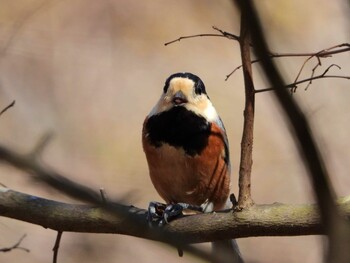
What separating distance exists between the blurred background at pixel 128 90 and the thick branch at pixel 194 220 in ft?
7.44

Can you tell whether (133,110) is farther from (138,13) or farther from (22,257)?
(22,257)

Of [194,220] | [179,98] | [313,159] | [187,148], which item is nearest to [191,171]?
[187,148]

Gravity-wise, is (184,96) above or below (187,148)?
above

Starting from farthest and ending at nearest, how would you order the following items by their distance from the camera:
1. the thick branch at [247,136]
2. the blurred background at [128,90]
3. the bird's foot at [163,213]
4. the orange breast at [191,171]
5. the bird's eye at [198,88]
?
the blurred background at [128,90] → the bird's eye at [198,88] → the orange breast at [191,171] → the bird's foot at [163,213] → the thick branch at [247,136]

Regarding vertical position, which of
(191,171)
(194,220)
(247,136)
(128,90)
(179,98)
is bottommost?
(194,220)

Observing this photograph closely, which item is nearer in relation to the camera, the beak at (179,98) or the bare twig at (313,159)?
the bare twig at (313,159)

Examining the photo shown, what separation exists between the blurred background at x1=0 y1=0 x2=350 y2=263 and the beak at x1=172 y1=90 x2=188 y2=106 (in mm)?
1851

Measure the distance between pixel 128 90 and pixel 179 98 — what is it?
2.77m

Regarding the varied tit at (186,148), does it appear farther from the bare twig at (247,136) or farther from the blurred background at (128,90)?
the blurred background at (128,90)

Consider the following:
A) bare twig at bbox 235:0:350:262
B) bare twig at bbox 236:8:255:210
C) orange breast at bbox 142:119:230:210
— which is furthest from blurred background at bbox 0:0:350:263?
bare twig at bbox 235:0:350:262

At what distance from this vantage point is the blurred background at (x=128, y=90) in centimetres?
458

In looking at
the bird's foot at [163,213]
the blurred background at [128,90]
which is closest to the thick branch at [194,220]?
the bird's foot at [163,213]

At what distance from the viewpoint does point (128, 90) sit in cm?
539

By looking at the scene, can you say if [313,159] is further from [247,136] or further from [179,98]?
[179,98]
